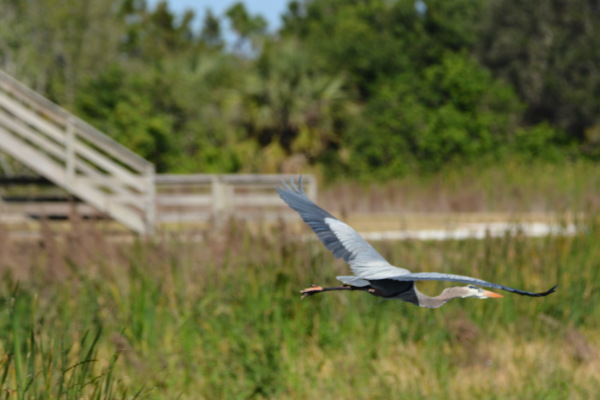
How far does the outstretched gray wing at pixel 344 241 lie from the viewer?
2037 mm

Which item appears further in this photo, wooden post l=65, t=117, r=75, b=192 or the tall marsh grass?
wooden post l=65, t=117, r=75, b=192

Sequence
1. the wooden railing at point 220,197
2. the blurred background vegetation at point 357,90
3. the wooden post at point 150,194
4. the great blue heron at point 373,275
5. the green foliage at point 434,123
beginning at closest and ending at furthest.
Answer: the great blue heron at point 373,275, the wooden post at point 150,194, the wooden railing at point 220,197, the blurred background vegetation at point 357,90, the green foliage at point 434,123

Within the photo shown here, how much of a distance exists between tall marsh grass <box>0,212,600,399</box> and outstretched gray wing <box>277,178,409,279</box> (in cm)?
317

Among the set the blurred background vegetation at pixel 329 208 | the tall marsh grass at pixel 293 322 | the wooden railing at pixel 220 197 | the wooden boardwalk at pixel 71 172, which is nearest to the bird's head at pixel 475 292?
the blurred background vegetation at pixel 329 208

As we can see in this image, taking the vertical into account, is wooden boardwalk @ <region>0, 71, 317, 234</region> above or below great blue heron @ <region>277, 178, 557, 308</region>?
above

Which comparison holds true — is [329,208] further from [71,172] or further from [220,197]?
[71,172]

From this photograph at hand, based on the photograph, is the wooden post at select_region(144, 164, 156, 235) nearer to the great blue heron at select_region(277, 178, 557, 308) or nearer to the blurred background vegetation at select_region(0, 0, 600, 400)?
the blurred background vegetation at select_region(0, 0, 600, 400)

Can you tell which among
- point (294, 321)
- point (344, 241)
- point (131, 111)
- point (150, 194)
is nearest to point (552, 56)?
point (131, 111)

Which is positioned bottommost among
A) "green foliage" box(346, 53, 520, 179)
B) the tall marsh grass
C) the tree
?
the tall marsh grass

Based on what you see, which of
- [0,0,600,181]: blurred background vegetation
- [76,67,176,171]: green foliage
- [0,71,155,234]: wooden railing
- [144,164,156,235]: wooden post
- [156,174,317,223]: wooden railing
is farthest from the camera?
[0,0,600,181]: blurred background vegetation

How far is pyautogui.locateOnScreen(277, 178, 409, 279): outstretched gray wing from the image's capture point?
2037mm

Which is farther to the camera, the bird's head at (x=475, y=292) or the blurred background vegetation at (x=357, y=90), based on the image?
the blurred background vegetation at (x=357, y=90)

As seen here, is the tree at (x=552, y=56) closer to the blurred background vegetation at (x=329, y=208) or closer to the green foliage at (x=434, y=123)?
the blurred background vegetation at (x=329, y=208)

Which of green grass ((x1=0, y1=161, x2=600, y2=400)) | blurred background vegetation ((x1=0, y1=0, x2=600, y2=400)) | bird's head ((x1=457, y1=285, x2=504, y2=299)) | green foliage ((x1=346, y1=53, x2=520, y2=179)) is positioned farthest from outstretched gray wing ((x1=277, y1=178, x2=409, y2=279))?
green foliage ((x1=346, y1=53, x2=520, y2=179))
